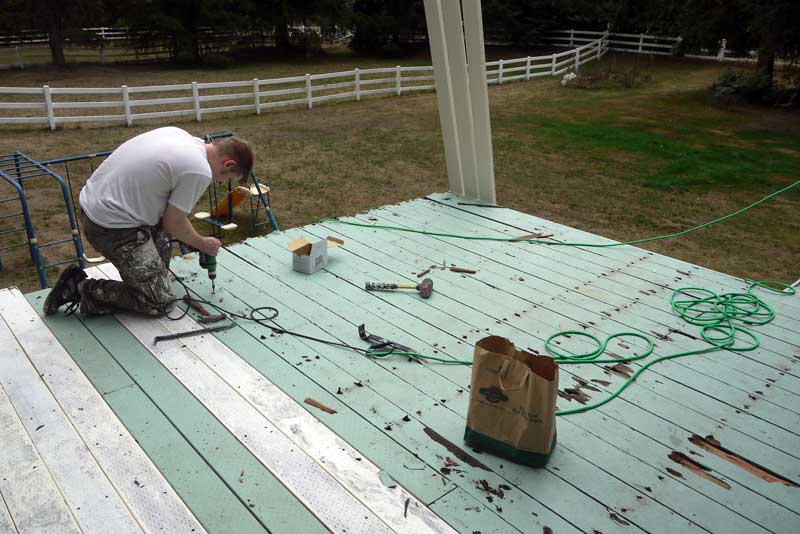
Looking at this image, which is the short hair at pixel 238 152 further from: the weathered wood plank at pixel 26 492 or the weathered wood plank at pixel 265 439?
the weathered wood plank at pixel 26 492

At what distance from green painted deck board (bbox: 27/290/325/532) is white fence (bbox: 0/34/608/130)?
9.30 m

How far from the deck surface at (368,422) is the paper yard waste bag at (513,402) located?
0.36 ft

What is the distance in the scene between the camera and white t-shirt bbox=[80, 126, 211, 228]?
341 centimetres

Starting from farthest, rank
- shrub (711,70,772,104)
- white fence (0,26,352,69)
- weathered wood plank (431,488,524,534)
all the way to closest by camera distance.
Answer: white fence (0,26,352,69) < shrub (711,70,772,104) < weathered wood plank (431,488,524,534)

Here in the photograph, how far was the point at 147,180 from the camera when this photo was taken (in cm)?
346

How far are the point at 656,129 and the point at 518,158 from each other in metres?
4.09

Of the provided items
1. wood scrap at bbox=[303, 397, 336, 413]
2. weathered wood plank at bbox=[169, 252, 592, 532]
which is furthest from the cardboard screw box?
wood scrap at bbox=[303, 397, 336, 413]

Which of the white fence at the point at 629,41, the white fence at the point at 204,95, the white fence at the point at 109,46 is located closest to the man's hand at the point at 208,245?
the white fence at the point at 204,95

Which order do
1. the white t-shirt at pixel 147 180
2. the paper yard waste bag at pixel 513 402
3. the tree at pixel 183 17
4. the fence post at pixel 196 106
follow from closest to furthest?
the paper yard waste bag at pixel 513 402 < the white t-shirt at pixel 147 180 < the fence post at pixel 196 106 < the tree at pixel 183 17

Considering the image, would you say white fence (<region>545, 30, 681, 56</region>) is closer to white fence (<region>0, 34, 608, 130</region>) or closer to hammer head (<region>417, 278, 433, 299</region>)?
white fence (<region>0, 34, 608, 130</region>)

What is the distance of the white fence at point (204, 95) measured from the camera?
11.6 m

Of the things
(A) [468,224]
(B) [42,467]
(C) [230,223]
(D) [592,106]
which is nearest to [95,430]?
(B) [42,467]

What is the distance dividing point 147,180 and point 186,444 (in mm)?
1551

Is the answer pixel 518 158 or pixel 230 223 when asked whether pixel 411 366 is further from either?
pixel 518 158
